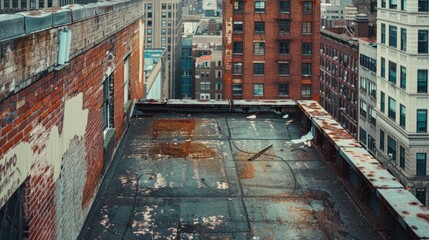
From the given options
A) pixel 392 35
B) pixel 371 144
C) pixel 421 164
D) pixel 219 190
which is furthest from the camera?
pixel 371 144

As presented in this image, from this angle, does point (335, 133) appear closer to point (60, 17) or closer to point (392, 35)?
point (60, 17)

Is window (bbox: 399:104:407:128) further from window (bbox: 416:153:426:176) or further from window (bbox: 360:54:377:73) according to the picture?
window (bbox: 360:54:377:73)

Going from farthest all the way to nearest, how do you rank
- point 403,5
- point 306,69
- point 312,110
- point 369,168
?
point 306,69, point 403,5, point 312,110, point 369,168

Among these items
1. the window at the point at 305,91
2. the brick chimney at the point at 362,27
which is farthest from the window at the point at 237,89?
the brick chimney at the point at 362,27

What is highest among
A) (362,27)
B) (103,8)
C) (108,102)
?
(362,27)

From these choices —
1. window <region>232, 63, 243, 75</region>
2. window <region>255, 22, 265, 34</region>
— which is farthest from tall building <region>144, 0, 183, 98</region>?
window <region>255, 22, 265, 34</region>

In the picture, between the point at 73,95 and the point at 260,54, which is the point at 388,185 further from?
the point at 260,54

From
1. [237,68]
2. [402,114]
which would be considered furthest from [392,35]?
[237,68]
